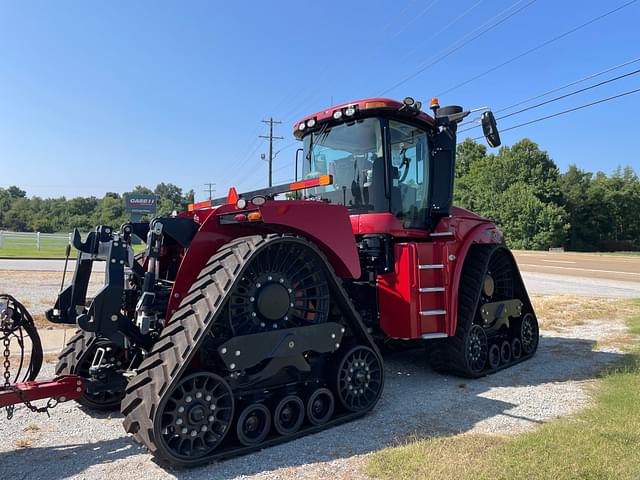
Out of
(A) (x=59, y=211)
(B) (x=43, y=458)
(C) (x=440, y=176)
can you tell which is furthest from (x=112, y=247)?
(A) (x=59, y=211)

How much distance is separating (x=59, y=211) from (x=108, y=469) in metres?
84.3

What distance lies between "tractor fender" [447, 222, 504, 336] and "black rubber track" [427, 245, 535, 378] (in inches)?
5.2

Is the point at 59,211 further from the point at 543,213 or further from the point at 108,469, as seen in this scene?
the point at 108,469

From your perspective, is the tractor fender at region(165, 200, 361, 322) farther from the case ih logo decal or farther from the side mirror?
the case ih logo decal

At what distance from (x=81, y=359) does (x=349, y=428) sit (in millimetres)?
2428

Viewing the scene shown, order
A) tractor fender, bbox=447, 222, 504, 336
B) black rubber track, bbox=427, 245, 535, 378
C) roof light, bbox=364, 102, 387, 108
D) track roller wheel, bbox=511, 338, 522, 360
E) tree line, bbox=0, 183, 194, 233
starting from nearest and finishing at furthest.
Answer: roof light, bbox=364, 102, 387, 108 → tractor fender, bbox=447, 222, 504, 336 → black rubber track, bbox=427, 245, 535, 378 → track roller wheel, bbox=511, 338, 522, 360 → tree line, bbox=0, 183, 194, 233

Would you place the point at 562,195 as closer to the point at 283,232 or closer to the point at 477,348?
the point at 477,348

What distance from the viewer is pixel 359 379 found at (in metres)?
4.48

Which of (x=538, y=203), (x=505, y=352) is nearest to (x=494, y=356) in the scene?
(x=505, y=352)

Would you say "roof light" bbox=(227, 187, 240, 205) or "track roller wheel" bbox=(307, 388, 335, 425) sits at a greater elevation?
"roof light" bbox=(227, 187, 240, 205)

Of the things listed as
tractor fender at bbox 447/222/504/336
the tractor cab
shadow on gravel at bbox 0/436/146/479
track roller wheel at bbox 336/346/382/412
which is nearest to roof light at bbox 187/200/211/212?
the tractor cab

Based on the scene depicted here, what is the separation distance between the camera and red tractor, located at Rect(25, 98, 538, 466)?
3.49 m

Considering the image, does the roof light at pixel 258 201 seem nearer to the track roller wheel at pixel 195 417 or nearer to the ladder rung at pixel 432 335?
the track roller wheel at pixel 195 417

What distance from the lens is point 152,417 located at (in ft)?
10.3
